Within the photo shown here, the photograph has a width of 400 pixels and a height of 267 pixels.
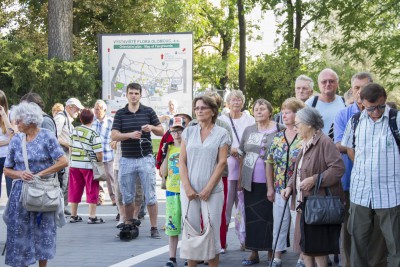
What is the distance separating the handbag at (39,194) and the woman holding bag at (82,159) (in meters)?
5.11

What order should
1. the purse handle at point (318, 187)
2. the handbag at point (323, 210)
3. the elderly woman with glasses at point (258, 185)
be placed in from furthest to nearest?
1. the elderly woman with glasses at point (258, 185)
2. the purse handle at point (318, 187)
3. the handbag at point (323, 210)

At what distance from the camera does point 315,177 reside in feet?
25.7

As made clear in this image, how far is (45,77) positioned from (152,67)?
186 inches

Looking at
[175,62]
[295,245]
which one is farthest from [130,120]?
[175,62]

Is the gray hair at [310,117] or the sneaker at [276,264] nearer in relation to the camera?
the gray hair at [310,117]

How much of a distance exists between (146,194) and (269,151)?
2.78 m

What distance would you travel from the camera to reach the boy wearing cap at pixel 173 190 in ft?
31.1

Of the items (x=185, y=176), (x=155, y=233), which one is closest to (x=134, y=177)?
(x=155, y=233)

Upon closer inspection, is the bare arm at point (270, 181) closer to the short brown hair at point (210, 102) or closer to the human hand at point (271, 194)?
the human hand at point (271, 194)

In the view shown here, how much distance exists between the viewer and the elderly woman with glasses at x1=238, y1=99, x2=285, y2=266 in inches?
377

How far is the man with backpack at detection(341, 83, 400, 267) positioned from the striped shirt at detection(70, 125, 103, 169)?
689cm

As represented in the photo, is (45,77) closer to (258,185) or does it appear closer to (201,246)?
(258,185)

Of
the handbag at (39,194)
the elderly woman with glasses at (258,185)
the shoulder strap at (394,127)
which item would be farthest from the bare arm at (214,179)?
the shoulder strap at (394,127)

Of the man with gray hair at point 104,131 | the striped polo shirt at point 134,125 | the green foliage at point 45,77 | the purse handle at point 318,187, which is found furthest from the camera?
the green foliage at point 45,77
